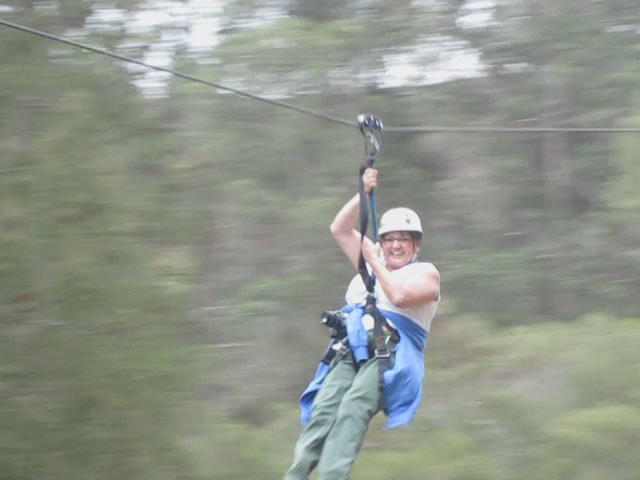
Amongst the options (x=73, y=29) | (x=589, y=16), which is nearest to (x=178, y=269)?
(x=73, y=29)

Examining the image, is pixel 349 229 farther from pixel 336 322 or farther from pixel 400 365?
pixel 400 365

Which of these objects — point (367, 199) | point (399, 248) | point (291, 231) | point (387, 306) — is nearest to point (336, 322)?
point (387, 306)

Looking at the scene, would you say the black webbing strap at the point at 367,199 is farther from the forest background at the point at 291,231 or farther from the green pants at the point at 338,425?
the forest background at the point at 291,231

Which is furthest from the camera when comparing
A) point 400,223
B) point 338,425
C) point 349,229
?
point 349,229

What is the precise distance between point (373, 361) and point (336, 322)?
0.65 ft

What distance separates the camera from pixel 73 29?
5.12m

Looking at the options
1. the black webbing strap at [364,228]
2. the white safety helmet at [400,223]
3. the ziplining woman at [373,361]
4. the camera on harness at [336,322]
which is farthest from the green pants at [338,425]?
the white safety helmet at [400,223]

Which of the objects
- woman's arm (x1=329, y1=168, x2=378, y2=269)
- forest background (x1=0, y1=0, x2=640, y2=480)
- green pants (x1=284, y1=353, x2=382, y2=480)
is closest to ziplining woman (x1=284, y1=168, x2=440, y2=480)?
green pants (x1=284, y1=353, x2=382, y2=480)

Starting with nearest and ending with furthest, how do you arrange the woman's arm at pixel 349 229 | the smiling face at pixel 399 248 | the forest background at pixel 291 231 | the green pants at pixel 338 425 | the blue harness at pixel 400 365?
1. the green pants at pixel 338 425
2. the blue harness at pixel 400 365
3. the smiling face at pixel 399 248
4. the woman's arm at pixel 349 229
5. the forest background at pixel 291 231

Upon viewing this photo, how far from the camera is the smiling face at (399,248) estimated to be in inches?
151

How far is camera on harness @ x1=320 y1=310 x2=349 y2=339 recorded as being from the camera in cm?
378

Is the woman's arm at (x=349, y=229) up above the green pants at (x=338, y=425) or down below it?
above

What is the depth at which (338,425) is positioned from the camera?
3682 mm

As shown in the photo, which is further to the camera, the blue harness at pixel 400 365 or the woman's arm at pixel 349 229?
the woman's arm at pixel 349 229
